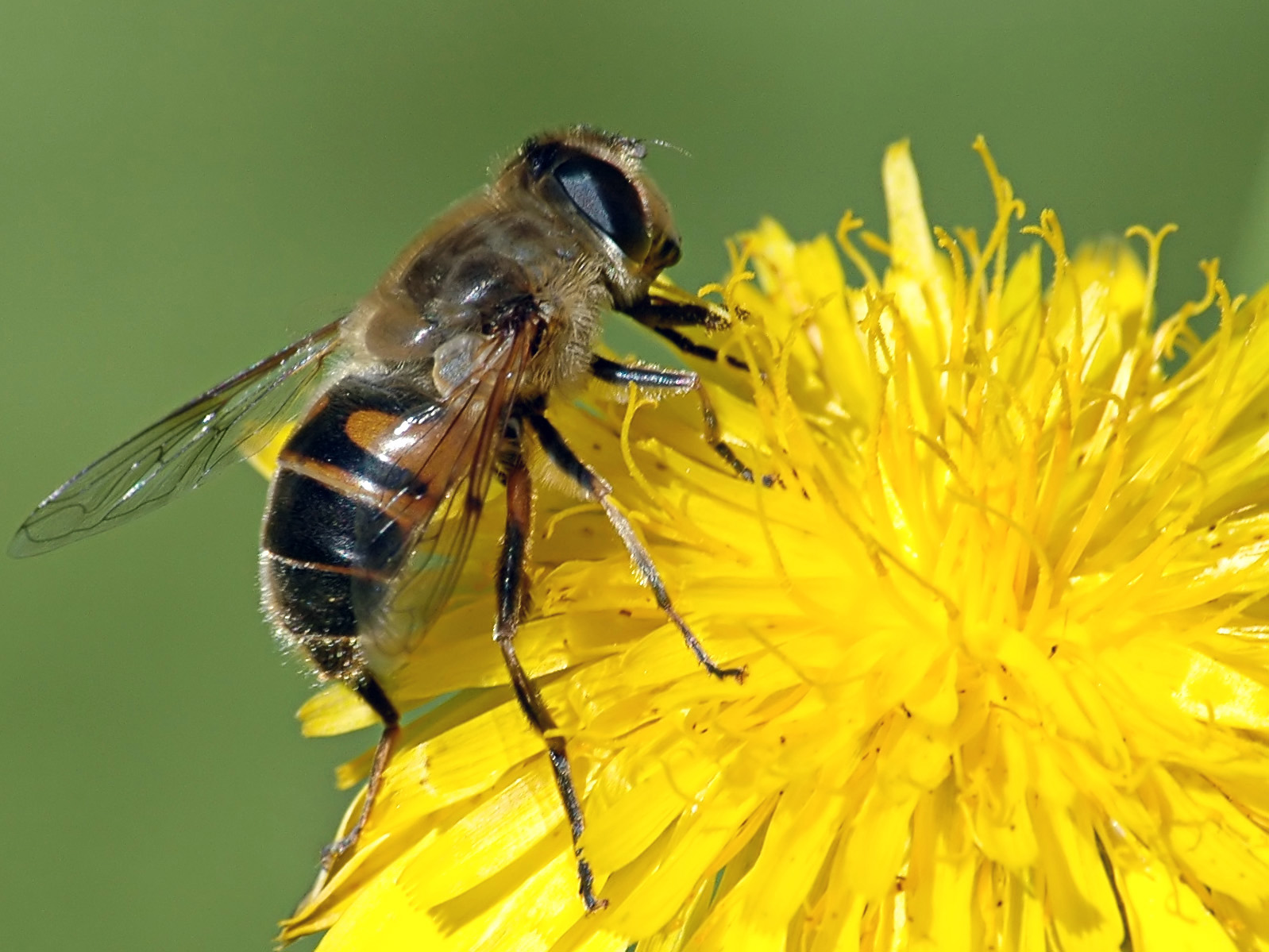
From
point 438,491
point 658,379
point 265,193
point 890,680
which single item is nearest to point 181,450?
point 438,491

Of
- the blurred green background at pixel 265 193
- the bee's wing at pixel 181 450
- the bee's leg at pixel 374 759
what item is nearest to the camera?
the bee's leg at pixel 374 759

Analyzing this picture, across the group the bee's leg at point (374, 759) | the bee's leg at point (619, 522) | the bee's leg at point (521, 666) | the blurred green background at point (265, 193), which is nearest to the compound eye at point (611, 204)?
the bee's leg at point (619, 522)

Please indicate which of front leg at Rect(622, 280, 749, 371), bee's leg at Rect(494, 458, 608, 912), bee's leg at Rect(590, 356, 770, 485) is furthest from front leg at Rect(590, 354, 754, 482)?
bee's leg at Rect(494, 458, 608, 912)

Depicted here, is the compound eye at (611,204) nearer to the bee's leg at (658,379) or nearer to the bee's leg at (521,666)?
the bee's leg at (658,379)

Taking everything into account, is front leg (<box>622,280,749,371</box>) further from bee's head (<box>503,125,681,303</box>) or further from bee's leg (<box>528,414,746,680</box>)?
bee's leg (<box>528,414,746,680</box>)

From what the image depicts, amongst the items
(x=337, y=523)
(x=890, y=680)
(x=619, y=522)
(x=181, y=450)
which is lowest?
(x=890, y=680)

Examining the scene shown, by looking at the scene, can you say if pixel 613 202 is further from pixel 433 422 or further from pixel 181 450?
pixel 181 450

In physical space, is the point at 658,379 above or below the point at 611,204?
below
